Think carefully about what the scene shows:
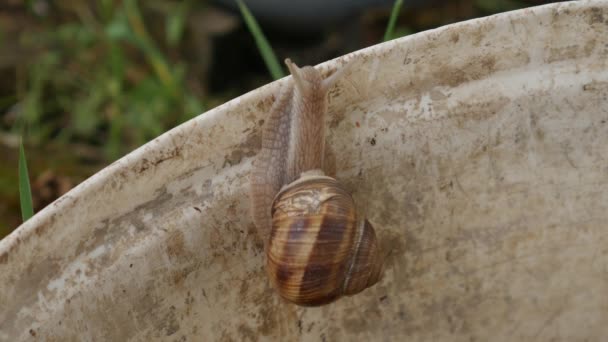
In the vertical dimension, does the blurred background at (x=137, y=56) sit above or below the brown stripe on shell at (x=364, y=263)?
above

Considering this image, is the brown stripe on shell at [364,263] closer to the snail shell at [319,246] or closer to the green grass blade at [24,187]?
the snail shell at [319,246]

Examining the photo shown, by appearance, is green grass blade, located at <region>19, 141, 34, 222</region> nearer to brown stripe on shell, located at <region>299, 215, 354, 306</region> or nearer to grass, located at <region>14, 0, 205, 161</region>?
brown stripe on shell, located at <region>299, 215, 354, 306</region>

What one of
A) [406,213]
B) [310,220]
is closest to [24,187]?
[310,220]

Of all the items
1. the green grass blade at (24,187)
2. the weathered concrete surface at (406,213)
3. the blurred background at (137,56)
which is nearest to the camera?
the weathered concrete surface at (406,213)

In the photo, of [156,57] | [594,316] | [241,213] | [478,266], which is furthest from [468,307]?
[156,57]

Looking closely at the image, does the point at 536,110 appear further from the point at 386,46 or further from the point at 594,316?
the point at 594,316

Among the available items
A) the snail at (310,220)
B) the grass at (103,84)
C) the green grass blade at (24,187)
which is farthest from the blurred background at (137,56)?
the snail at (310,220)

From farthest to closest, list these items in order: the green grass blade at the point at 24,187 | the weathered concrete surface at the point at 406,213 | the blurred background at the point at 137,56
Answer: the blurred background at the point at 137,56 → the green grass blade at the point at 24,187 → the weathered concrete surface at the point at 406,213
